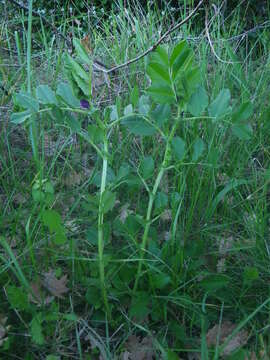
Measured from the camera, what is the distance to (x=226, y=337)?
131cm

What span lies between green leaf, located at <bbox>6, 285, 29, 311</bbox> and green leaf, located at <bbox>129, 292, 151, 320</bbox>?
10.5 inches

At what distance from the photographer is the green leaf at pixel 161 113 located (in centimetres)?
128

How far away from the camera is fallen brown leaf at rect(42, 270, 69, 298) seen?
1320 mm

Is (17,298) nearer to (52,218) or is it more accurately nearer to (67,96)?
(52,218)

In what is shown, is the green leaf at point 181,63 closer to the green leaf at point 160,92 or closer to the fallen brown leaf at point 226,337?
the green leaf at point 160,92

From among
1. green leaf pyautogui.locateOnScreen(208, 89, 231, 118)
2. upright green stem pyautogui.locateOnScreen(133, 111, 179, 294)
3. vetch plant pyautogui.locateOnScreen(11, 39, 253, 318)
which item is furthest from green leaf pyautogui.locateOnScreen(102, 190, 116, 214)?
green leaf pyautogui.locateOnScreen(208, 89, 231, 118)

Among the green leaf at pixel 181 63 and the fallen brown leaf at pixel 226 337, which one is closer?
the green leaf at pixel 181 63

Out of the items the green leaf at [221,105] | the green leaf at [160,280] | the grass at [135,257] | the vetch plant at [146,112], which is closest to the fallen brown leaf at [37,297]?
the grass at [135,257]

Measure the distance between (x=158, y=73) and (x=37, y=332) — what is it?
2.21 ft

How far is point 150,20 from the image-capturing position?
297cm

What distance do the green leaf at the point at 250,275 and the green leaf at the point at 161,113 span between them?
1.51 ft

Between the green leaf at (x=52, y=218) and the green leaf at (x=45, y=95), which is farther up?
the green leaf at (x=45, y=95)

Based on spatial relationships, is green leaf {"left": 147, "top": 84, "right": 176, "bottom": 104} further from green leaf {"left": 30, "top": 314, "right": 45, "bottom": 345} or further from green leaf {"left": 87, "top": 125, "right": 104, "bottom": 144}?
green leaf {"left": 30, "top": 314, "right": 45, "bottom": 345}

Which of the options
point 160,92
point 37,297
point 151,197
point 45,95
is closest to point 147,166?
point 151,197
